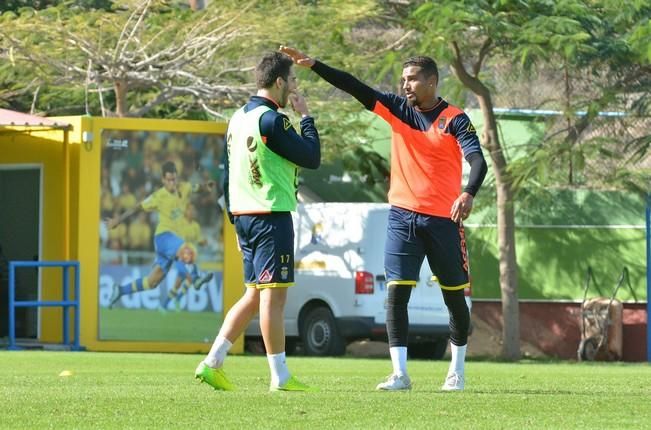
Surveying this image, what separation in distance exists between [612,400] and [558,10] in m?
11.8

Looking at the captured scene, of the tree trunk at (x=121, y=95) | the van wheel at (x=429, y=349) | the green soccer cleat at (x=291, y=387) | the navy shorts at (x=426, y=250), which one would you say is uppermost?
the tree trunk at (x=121, y=95)

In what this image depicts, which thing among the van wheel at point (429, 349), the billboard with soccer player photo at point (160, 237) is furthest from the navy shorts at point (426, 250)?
the van wheel at point (429, 349)

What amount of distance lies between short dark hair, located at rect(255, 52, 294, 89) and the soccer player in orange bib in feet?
1.30

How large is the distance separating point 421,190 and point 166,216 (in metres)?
10.2

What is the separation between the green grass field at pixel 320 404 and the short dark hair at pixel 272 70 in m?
1.87

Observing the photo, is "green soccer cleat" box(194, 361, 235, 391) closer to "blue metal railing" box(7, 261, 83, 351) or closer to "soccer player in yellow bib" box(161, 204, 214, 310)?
"blue metal railing" box(7, 261, 83, 351)

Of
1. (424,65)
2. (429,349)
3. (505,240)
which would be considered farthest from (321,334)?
(424,65)

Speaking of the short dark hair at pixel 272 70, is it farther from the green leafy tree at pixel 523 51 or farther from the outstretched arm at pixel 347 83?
the green leafy tree at pixel 523 51

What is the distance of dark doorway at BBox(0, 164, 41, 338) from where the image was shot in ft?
67.8

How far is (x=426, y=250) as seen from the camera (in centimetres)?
1014

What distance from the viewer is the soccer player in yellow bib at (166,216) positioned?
1981 cm

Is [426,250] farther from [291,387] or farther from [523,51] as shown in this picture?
[523,51]

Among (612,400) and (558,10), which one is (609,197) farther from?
(612,400)

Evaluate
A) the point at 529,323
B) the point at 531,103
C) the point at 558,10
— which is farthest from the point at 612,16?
the point at 529,323
